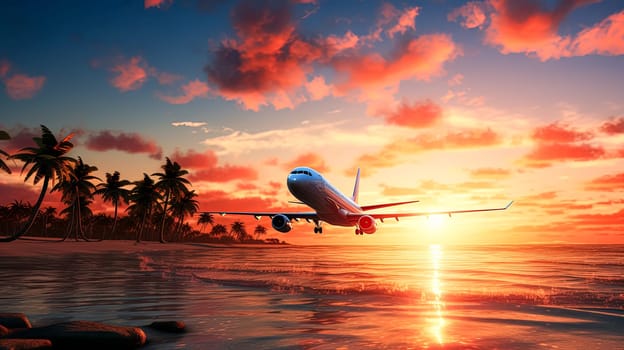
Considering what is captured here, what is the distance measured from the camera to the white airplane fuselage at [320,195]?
1794 inches

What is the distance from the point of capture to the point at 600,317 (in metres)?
10.4

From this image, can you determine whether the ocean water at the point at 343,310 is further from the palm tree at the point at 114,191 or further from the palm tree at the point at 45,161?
the palm tree at the point at 114,191

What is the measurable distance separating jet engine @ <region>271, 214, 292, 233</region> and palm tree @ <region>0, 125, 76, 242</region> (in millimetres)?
29251

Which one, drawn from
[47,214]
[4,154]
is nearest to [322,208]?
[4,154]

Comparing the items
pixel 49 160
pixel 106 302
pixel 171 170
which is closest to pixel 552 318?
pixel 106 302

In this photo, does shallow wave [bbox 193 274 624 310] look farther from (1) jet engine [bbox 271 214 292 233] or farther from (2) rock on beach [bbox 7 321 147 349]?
(1) jet engine [bbox 271 214 292 233]

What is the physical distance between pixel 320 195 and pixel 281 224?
7.41 metres

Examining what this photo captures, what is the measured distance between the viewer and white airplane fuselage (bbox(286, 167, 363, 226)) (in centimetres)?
4556

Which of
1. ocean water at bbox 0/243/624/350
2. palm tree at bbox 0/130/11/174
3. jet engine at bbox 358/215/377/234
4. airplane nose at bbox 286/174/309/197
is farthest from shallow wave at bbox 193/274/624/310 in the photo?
palm tree at bbox 0/130/11/174

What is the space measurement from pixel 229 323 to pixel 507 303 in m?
7.58

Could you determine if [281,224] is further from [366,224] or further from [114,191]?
[114,191]

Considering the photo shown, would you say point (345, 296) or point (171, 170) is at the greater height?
point (171, 170)

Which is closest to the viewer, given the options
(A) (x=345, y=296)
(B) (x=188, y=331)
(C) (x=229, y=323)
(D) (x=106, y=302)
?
(B) (x=188, y=331)

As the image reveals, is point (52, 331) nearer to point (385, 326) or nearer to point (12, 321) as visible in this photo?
point (12, 321)
